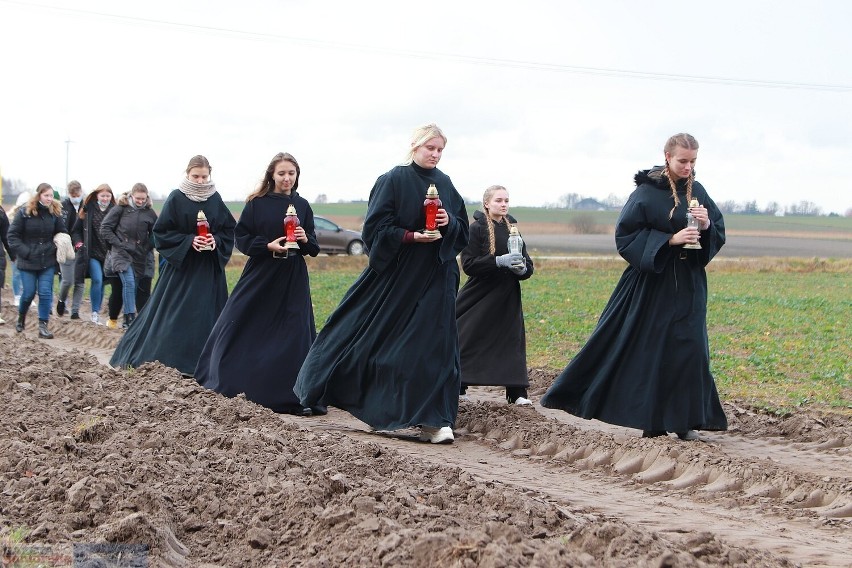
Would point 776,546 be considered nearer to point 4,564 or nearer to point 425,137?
point 4,564

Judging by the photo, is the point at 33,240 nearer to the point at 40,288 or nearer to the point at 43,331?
the point at 40,288

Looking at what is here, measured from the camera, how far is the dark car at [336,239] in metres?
38.8

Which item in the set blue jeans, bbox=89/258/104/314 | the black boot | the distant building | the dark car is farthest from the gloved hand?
the distant building

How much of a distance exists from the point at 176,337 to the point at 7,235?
5.38 m

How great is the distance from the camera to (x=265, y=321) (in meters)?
10.2

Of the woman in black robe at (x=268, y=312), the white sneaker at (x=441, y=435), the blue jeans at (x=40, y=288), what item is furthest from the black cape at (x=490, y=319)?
the blue jeans at (x=40, y=288)

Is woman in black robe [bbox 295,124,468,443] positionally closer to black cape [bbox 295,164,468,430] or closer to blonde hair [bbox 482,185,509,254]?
black cape [bbox 295,164,468,430]

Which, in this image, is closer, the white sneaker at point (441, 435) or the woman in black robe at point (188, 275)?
the white sneaker at point (441, 435)

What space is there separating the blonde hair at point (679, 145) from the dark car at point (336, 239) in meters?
30.2

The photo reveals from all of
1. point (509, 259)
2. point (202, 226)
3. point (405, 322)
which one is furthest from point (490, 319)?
point (202, 226)

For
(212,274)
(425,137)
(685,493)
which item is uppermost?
(425,137)

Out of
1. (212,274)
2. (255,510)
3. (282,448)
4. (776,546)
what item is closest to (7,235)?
(212,274)

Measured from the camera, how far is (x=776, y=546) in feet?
17.5

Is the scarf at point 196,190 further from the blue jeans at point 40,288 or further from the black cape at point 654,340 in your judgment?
the blue jeans at point 40,288
